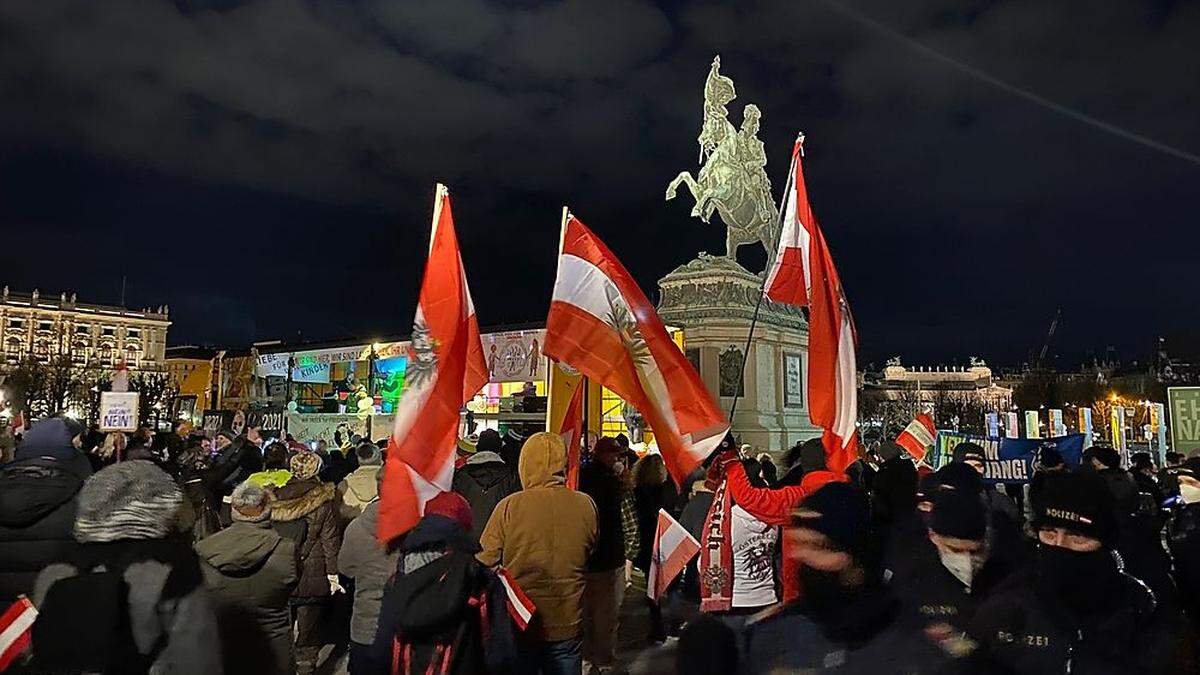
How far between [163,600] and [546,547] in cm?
227

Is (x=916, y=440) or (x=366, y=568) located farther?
(x=916, y=440)

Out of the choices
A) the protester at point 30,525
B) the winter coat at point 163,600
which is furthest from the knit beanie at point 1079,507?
the protester at point 30,525

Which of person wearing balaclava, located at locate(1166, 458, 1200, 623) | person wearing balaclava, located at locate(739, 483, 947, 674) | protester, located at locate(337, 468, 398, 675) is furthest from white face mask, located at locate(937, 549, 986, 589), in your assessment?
protester, located at locate(337, 468, 398, 675)

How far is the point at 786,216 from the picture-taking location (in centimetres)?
870

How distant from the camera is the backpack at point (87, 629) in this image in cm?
295

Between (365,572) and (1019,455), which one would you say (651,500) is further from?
(1019,455)

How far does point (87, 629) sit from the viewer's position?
2.98 meters

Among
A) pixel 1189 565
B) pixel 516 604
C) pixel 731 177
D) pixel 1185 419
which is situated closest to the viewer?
pixel 516 604

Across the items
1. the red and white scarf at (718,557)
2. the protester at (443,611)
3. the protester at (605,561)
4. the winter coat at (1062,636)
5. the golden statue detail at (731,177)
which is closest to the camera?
the winter coat at (1062,636)

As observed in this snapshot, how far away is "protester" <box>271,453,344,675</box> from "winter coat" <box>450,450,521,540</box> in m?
1.07

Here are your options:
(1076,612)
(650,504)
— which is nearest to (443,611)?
(1076,612)

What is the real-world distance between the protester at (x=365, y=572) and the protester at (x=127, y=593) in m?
2.16

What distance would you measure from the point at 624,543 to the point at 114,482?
15.9ft

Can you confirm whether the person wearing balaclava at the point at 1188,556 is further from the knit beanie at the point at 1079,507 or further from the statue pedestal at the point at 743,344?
the statue pedestal at the point at 743,344
